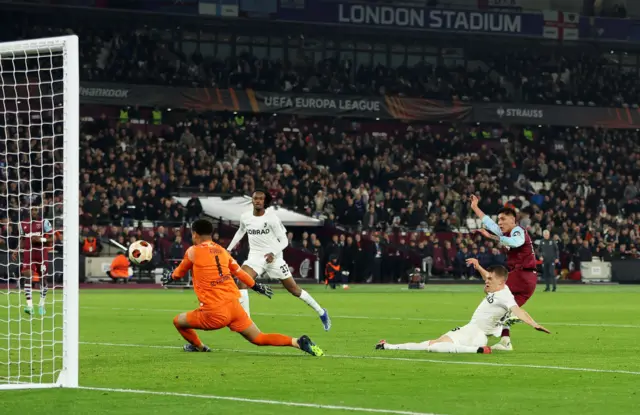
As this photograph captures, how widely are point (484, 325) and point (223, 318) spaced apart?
378 cm

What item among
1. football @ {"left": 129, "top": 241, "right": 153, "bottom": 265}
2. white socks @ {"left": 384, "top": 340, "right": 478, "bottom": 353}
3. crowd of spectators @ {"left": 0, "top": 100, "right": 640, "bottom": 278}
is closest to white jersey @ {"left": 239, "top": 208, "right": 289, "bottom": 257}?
football @ {"left": 129, "top": 241, "right": 153, "bottom": 265}

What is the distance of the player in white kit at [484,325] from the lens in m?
16.2

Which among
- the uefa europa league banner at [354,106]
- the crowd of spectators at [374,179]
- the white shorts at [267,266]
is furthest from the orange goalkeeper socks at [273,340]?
the uefa europa league banner at [354,106]

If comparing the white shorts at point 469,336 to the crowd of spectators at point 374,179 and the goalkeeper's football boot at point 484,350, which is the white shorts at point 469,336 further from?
the crowd of spectators at point 374,179

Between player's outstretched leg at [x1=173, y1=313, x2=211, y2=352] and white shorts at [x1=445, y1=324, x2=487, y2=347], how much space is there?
3.25 metres

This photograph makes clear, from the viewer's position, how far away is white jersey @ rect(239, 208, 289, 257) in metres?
19.7

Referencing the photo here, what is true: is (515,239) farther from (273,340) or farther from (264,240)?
(273,340)

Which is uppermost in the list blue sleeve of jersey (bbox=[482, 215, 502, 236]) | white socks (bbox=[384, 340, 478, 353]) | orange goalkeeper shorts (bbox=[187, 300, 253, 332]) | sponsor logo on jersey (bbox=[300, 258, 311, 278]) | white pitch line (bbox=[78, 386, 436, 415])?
blue sleeve of jersey (bbox=[482, 215, 502, 236])

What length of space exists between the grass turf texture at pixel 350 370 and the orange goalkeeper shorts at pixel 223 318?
44 centimetres

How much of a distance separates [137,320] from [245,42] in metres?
39.3

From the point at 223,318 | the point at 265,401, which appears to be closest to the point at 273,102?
the point at 223,318

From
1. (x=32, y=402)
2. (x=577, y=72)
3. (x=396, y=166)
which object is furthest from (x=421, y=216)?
(x=32, y=402)

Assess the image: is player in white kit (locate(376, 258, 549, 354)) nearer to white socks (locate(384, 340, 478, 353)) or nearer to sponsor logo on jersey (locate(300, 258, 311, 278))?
white socks (locate(384, 340, 478, 353))

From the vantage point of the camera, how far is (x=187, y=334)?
15.7 m
